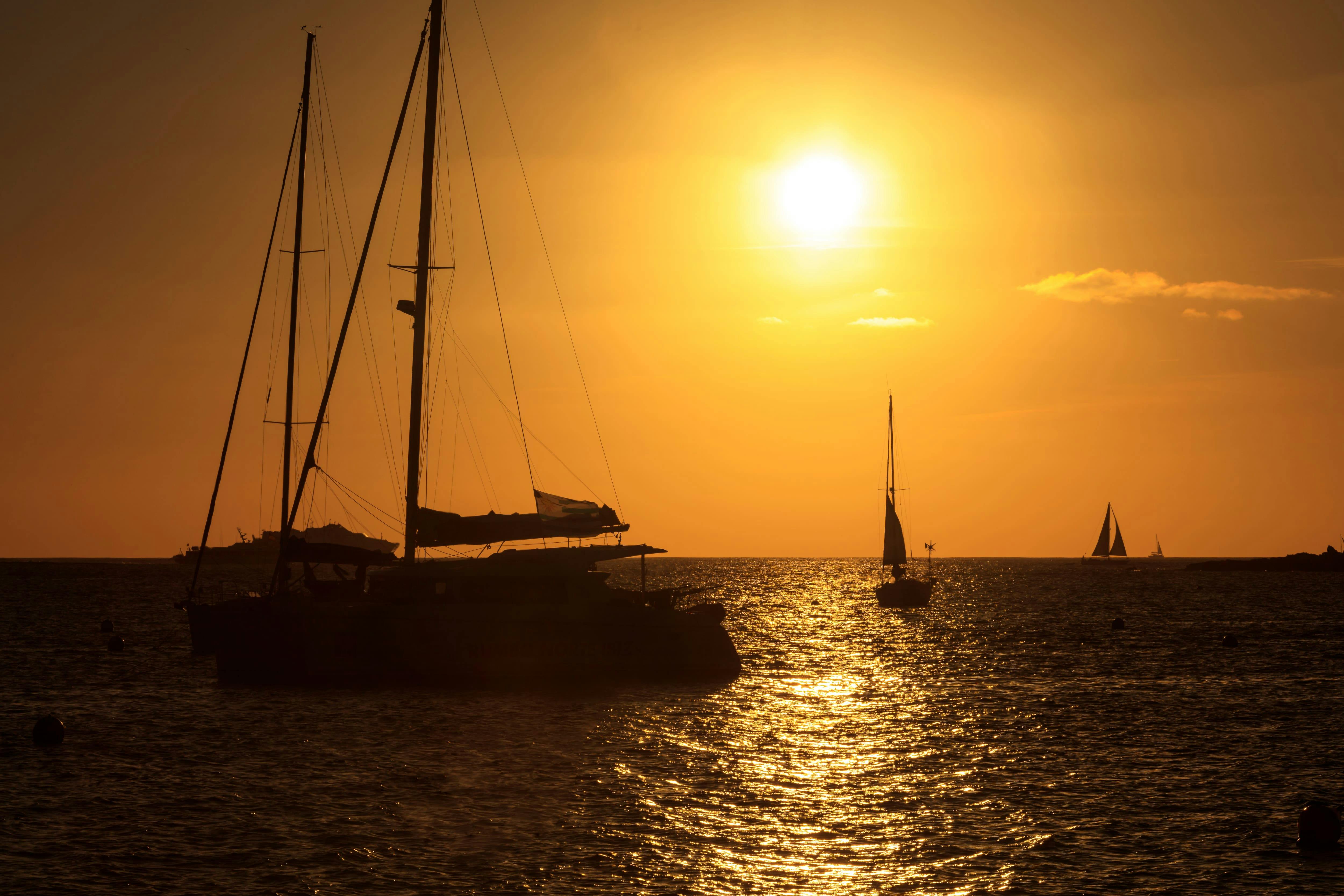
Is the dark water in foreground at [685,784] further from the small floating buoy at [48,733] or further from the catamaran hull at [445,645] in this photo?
the catamaran hull at [445,645]

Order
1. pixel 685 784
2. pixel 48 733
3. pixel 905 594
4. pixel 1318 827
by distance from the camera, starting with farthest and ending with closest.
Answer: pixel 905 594
pixel 48 733
pixel 685 784
pixel 1318 827

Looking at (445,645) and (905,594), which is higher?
(445,645)

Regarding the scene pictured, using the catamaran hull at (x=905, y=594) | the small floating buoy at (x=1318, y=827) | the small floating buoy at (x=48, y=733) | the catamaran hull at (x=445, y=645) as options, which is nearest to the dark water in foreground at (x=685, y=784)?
the small floating buoy at (x=48, y=733)

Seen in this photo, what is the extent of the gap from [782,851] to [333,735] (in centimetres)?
1418

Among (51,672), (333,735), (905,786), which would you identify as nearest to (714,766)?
(905,786)

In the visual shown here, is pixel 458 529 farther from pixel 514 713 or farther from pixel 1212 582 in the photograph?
pixel 1212 582

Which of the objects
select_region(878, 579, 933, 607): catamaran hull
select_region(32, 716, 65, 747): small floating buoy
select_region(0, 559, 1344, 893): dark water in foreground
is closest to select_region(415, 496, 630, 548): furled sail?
select_region(0, 559, 1344, 893): dark water in foreground

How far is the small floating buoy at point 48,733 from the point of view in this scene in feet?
90.2

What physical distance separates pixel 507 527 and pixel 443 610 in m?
3.01

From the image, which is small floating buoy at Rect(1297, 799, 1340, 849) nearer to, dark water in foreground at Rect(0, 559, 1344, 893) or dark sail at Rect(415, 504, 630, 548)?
dark water in foreground at Rect(0, 559, 1344, 893)

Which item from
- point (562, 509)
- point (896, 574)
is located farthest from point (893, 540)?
point (562, 509)

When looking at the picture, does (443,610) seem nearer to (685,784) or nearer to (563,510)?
(563,510)

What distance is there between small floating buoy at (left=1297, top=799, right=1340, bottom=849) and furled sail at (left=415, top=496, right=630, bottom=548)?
20.8 metres

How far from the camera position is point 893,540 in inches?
3794
